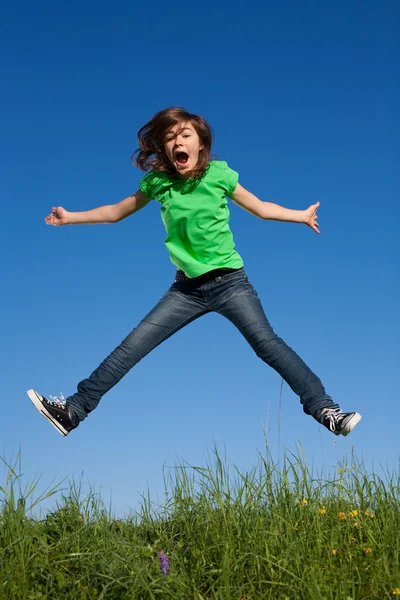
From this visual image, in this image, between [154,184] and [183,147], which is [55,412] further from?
[183,147]

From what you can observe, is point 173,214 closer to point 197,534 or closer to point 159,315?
point 159,315

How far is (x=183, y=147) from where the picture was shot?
5.77 metres

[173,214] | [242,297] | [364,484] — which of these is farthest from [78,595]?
[173,214]

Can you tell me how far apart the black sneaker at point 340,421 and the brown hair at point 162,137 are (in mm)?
2404

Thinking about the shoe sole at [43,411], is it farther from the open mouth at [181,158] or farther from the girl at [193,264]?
the open mouth at [181,158]

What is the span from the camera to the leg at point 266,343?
5.28m

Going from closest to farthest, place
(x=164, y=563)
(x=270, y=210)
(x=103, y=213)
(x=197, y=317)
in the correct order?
(x=164, y=563), (x=197, y=317), (x=270, y=210), (x=103, y=213)

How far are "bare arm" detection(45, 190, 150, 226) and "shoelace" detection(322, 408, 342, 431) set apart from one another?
A: 94.0 inches

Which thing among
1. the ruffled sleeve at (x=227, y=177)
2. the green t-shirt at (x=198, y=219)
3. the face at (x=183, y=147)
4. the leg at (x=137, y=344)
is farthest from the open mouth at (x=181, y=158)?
the leg at (x=137, y=344)

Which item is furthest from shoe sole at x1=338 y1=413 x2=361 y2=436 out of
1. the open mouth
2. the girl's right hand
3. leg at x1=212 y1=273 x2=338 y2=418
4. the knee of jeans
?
the girl's right hand

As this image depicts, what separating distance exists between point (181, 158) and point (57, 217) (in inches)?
51.3

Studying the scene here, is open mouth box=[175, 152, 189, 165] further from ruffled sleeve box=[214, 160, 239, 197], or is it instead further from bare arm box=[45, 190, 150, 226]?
bare arm box=[45, 190, 150, 226]

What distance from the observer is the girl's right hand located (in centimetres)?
613

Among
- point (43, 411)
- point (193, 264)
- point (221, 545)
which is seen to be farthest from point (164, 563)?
point (193, 264)
